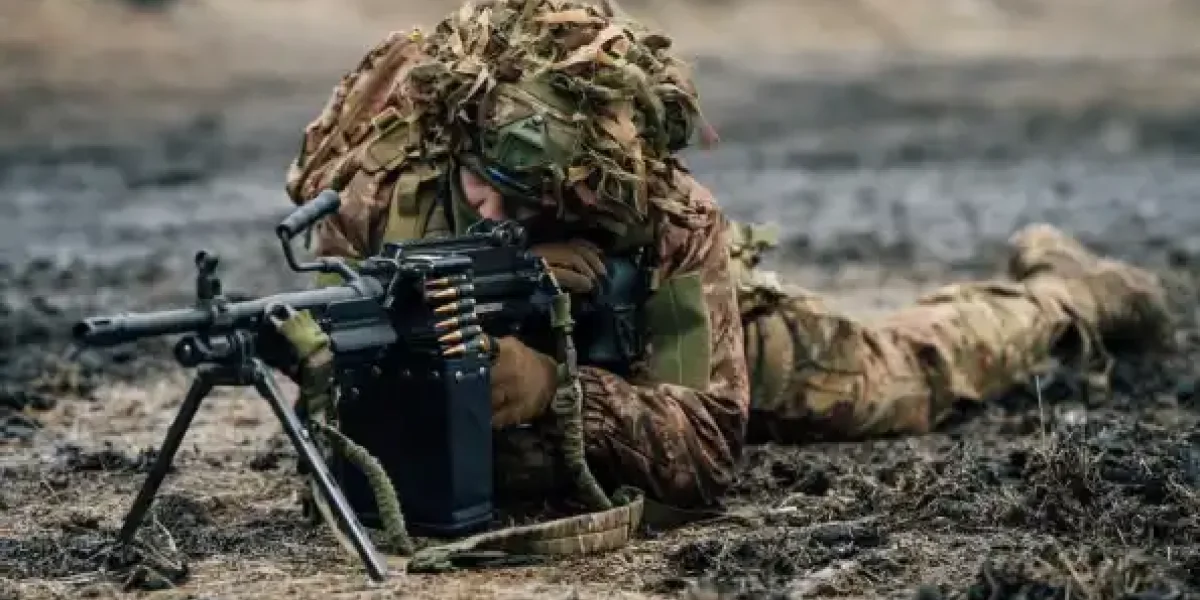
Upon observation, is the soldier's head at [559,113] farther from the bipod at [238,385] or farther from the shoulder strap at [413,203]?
the bipod at [238,385]

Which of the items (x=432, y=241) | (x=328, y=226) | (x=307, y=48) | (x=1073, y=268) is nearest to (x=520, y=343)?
(x=432, y=241)

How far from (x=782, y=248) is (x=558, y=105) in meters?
8.65

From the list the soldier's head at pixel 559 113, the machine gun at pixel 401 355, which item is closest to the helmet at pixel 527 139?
the soldier's head at pixel 559 113

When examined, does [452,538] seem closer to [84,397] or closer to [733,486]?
[733,486]

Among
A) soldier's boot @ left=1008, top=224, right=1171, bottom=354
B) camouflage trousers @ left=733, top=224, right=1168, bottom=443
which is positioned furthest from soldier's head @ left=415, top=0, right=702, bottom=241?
soldier's boot @ left=1008, top=224, right=1171, bottom=354

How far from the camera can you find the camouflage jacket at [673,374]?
20.7ft

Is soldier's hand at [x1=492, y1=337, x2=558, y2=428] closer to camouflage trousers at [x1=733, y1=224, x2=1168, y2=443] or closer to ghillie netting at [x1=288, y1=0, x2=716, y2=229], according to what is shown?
ghillie netting at [x1=288, y1=0, x2=716, y2=229]

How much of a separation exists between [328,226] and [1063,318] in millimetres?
3617

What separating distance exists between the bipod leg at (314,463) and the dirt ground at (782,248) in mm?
108

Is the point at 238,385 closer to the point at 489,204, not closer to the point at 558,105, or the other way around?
the point at 489,204

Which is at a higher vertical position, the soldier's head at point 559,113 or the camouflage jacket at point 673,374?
the soldier's head at point 559,113

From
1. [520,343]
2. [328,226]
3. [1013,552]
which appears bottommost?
[1013,552]

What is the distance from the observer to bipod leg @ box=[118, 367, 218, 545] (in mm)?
5371

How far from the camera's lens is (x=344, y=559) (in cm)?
592
